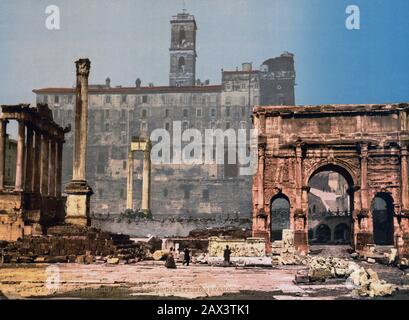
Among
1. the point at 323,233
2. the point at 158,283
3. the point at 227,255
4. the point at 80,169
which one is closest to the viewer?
the point at 158,283

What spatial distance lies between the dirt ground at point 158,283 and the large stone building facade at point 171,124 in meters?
51.6

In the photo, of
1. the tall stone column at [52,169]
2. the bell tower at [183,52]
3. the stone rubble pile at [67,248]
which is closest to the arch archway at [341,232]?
the tall stone column at [52,169]

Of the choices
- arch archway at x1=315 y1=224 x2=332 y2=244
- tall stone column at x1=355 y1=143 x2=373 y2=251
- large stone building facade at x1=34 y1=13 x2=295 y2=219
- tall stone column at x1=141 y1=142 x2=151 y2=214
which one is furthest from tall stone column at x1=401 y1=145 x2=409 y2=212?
large stone building facade at x1=34 y1=13 x2=295 y2=219

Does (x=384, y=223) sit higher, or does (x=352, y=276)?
(x=384, y=223)

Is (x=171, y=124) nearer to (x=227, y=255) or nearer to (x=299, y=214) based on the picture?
(x=299, y=214)

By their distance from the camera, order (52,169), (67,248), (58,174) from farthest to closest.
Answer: (58,174) < (52,169) < (67,248)

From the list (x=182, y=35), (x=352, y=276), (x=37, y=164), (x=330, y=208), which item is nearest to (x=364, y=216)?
(x=352, y=276)

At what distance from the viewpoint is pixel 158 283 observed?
56.1 ft

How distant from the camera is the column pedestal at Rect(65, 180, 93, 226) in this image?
2561cm

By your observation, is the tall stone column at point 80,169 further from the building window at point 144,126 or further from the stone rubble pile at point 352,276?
the building window at point 144,126

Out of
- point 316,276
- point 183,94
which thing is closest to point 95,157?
point 183,94

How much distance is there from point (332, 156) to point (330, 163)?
1.36 ft

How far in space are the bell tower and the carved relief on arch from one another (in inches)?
1748

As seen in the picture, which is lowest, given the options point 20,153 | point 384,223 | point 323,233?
point 323,233
